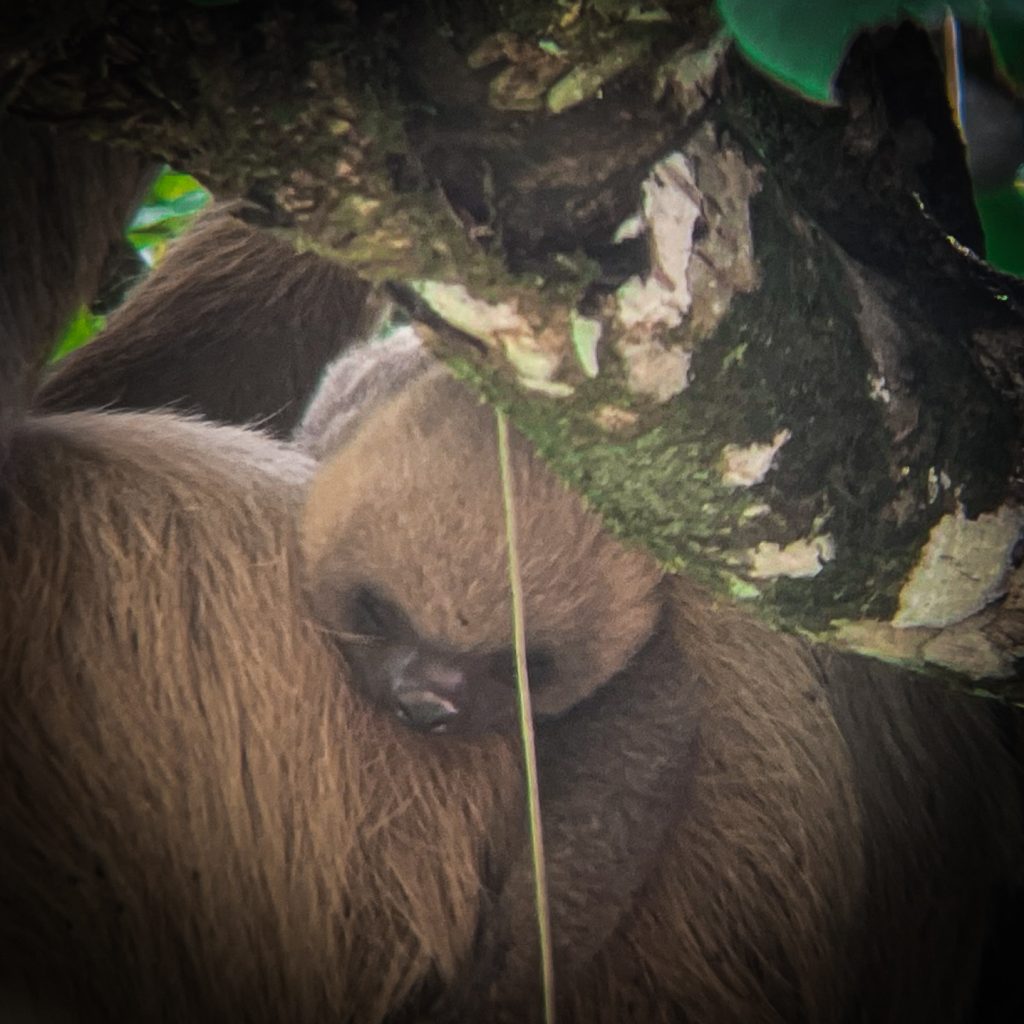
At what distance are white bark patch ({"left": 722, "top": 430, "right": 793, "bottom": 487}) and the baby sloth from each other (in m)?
0.21

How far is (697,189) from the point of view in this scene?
0.50 metres

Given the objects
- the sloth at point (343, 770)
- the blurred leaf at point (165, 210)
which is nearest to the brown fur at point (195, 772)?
the sloth at point (343, 770)

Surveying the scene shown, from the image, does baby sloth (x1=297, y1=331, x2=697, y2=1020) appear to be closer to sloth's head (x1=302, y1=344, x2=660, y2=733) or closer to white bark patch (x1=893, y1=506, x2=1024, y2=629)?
sloth's head (x1=302, y1=344, x2=660, y2=733)

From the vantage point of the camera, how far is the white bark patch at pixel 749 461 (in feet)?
1.78

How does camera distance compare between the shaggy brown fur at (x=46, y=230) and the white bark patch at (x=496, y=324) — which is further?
the shaggy brown fur at (x=46, y=230)

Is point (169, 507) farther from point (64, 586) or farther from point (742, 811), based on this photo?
point (742, 811)

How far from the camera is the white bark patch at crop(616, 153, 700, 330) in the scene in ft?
1.62

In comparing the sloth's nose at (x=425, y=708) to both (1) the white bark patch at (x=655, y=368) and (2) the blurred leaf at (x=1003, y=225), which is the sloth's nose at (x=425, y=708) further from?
(2) the blurred leaf at (x=1003, y=225)

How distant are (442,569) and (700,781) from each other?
1.00ft

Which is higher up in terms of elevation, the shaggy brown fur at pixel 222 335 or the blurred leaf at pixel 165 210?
the blurred leaf at pixel 165 210

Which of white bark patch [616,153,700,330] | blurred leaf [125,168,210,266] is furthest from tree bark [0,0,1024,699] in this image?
blurred leaf [125,168,210,266]

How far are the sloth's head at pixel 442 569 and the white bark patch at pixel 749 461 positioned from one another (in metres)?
0.22

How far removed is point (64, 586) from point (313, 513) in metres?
0.19

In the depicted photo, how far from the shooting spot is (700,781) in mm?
885
